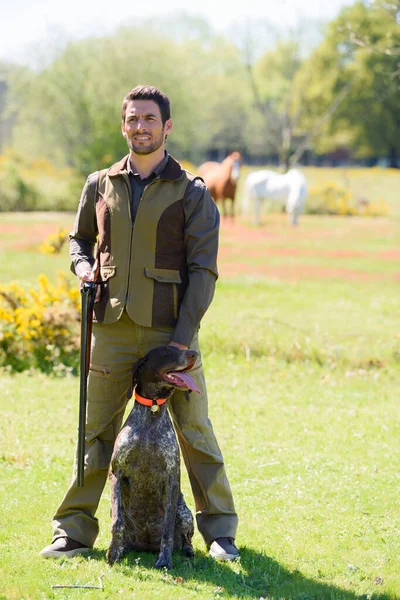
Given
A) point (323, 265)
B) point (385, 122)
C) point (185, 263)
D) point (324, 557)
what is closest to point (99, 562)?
point (324, 557)

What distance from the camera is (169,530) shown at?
13.5ft

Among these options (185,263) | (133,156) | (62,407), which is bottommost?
(62,407)

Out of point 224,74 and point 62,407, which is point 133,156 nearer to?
point 62,407

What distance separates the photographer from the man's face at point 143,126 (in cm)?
405

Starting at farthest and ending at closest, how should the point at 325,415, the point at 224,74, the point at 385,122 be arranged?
the point at 224,74 → the point at 385,122 → the point at 325,415

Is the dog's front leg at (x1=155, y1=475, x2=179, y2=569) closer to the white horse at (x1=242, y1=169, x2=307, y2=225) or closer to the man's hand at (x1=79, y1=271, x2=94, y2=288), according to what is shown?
the man's hand at (x1=79, y1=271, x2=94, y2=288)

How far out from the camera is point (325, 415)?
301 inches

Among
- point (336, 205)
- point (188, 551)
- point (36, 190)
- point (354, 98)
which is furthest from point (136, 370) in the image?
point (354, 98)

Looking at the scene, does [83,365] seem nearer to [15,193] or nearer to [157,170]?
[157,170]

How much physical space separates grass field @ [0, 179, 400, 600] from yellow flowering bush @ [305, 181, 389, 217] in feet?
68.6

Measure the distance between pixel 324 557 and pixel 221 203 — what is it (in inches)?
999

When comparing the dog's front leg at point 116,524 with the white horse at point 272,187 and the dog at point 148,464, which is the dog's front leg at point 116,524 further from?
the white horse at point 272,187

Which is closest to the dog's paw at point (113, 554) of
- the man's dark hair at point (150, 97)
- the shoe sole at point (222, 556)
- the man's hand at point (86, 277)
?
the shoe sole at point (222, 556)

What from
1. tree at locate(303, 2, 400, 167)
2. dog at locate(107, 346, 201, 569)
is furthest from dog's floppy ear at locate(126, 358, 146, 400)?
tree at locate(303, 2, 400, 167)
